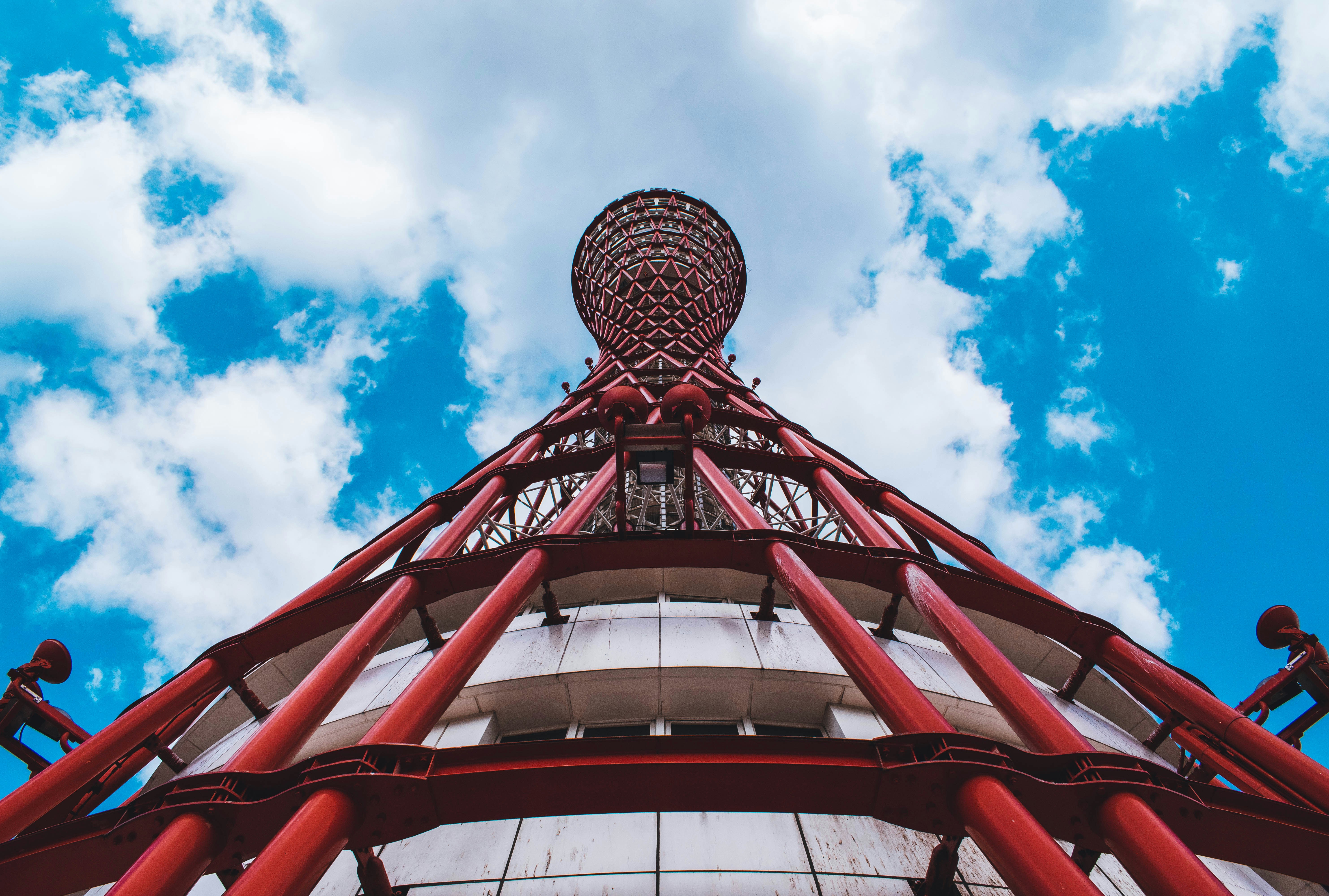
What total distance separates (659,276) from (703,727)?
25125 mm

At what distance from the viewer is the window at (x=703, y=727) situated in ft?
29.5

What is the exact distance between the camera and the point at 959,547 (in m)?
11.7

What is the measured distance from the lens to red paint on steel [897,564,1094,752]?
217 inches

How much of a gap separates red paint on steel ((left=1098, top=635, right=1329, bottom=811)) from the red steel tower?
0.03m

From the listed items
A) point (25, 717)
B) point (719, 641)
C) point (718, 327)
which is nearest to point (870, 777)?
point (719, 641)

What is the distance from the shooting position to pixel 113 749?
7199 millimetres

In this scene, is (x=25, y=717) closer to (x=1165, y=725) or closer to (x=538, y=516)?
(x=538, y=516)

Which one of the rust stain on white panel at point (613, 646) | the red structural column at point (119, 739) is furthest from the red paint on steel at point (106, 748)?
the rust stain on white panel at point (613, 646)

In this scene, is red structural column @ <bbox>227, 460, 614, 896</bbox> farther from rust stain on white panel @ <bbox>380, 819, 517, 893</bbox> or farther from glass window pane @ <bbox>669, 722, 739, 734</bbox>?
glass window pane @ <bbox>669, 722, 739, 734</bbox>

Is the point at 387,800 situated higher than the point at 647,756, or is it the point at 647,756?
the point at 647,756

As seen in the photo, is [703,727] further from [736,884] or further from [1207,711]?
[1207,711]

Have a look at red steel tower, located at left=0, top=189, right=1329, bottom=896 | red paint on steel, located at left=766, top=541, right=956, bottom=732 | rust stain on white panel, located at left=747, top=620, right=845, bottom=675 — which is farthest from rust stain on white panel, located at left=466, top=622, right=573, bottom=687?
red paint on steel, located at left=766, top=541, right=956, bottom=732

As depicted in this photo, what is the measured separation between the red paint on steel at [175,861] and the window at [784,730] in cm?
609

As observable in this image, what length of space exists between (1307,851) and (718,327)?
27.4 metres
